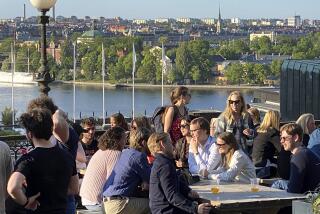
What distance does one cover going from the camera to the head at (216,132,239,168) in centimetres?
582

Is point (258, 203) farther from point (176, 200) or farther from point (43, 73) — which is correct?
point (43, 73)

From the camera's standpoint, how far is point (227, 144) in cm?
582

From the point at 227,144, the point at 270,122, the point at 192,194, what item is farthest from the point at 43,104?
the point at 270,122

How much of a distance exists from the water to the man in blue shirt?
187ft

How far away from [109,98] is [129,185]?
2949 inches

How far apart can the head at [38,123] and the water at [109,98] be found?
58234 millimetres

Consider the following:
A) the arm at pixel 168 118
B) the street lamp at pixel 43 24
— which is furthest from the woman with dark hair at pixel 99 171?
the street lamp at pixel 43 24

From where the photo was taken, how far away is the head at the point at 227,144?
5816 mm

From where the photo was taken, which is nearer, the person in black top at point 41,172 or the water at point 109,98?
the person in black top at point 41,172

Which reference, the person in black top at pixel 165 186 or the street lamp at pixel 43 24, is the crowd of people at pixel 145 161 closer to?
the person in black top at pixel 165 186

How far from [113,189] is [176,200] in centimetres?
50

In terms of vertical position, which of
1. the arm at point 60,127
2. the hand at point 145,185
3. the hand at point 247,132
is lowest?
the hand at point 145,185

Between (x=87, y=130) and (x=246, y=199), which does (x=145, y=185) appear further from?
(x=87, y=130)

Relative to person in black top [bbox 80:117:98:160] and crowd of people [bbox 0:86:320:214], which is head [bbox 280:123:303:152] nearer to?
crowd of people [bbox 0:86:320:214]
